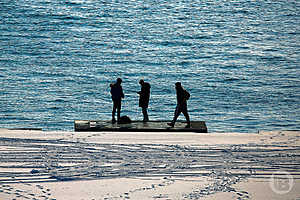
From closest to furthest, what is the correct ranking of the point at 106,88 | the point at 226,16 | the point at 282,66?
1. the point at 106,88
2. the point at 282,66
3. the point at 226,16

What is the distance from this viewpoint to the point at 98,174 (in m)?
17.4

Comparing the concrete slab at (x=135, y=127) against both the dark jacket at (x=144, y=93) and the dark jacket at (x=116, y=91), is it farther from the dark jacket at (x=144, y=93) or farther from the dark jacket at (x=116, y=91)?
the dark jacket at (x=116, y=91)

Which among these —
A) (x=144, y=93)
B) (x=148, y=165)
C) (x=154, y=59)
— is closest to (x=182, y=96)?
(x=144, y=93)

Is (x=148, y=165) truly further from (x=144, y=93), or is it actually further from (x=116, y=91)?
(x=144, y=93)

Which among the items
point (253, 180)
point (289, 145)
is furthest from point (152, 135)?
point (253, 180)

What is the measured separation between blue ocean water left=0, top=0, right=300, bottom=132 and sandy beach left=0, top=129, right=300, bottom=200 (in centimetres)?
1515

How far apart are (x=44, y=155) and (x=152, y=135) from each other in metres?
4.34

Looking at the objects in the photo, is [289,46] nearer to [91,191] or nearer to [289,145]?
[289,145]

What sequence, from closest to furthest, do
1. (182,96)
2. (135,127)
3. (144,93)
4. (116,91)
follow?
(182,96) → (135,127) → (116,91) → (144,93)

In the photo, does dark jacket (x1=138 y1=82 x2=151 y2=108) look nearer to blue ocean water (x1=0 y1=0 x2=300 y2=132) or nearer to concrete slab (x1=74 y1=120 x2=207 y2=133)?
concrete slab (x1=74 y1=120 x2=207 y2=133)

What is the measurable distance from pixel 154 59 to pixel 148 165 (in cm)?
4560

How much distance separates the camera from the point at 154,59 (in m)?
63.7

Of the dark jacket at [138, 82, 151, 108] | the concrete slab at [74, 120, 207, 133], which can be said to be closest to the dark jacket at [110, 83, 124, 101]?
the dark jacket at [138, 82, 151, 108]

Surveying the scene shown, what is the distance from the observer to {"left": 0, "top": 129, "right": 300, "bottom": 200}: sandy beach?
15.8 metres
